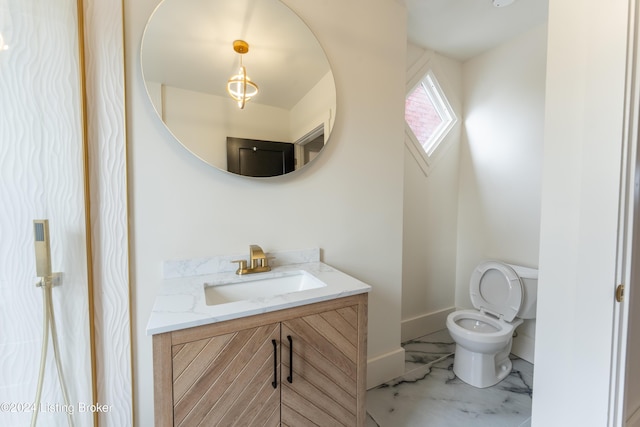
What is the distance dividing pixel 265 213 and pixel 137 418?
109 centimetres

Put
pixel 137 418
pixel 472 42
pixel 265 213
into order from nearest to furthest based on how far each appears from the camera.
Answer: pixel 137 418 → pixel 265 213 → pixel 472 42

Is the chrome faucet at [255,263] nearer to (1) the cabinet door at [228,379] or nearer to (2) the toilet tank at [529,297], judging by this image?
(1) the cabinet door at [228,379]

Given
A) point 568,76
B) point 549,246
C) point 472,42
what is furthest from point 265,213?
point 472,42

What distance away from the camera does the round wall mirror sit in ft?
3.92

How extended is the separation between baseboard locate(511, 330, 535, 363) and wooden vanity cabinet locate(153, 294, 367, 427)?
1645 millimetres

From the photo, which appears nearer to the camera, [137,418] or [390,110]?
[137,418]

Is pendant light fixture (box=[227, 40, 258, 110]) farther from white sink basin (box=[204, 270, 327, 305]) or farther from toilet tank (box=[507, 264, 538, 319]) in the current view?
toilet tank (box=[507, 264, 538, 319])

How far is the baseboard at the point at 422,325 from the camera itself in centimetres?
231

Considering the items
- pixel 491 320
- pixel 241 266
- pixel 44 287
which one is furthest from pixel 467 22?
pixel 44 287

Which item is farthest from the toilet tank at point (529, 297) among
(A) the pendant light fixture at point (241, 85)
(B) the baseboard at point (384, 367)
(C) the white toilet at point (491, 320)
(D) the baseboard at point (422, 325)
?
(A) the pendant light fixture at point (241, 85)

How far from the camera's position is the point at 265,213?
4.67 ft

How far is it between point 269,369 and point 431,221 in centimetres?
196

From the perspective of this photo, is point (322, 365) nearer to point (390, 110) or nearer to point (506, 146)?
point (390, 110)

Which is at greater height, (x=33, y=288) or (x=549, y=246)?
(x=549, y=246)
